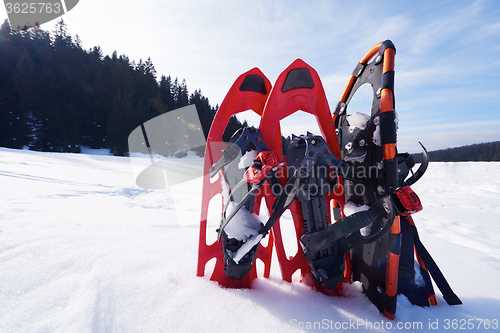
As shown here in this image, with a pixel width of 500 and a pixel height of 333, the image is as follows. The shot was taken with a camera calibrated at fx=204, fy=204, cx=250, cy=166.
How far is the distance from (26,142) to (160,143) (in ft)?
44.5

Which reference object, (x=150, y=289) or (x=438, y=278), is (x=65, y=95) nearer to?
(x=150, y=289)

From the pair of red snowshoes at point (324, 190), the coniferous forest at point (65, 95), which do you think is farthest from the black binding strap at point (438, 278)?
the coniferous forest at point (65, 95)

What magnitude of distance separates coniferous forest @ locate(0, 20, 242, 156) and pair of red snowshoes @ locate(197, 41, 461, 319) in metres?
20.3

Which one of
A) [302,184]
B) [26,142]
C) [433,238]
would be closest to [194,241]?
[302,184]

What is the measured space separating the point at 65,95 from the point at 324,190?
3506 cm

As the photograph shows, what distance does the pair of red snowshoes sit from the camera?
1.30m

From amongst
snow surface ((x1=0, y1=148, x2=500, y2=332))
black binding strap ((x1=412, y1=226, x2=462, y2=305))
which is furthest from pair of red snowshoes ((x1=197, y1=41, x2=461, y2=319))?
snow surface ((x1=0, y1=148, x2=500, y2=332))

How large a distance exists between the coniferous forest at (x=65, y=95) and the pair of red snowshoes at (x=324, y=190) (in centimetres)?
2029

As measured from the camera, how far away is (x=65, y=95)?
25672 millimetres

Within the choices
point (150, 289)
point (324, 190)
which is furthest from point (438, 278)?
point (150, 289)

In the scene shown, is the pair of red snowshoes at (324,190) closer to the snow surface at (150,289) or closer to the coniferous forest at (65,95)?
the snow surface at (150,289)

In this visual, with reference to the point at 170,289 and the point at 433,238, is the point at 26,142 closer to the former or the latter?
the point at 170,289

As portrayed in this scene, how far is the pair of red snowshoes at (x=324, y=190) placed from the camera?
130 centimetres

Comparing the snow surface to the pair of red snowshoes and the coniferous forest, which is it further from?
the coniferous forest
